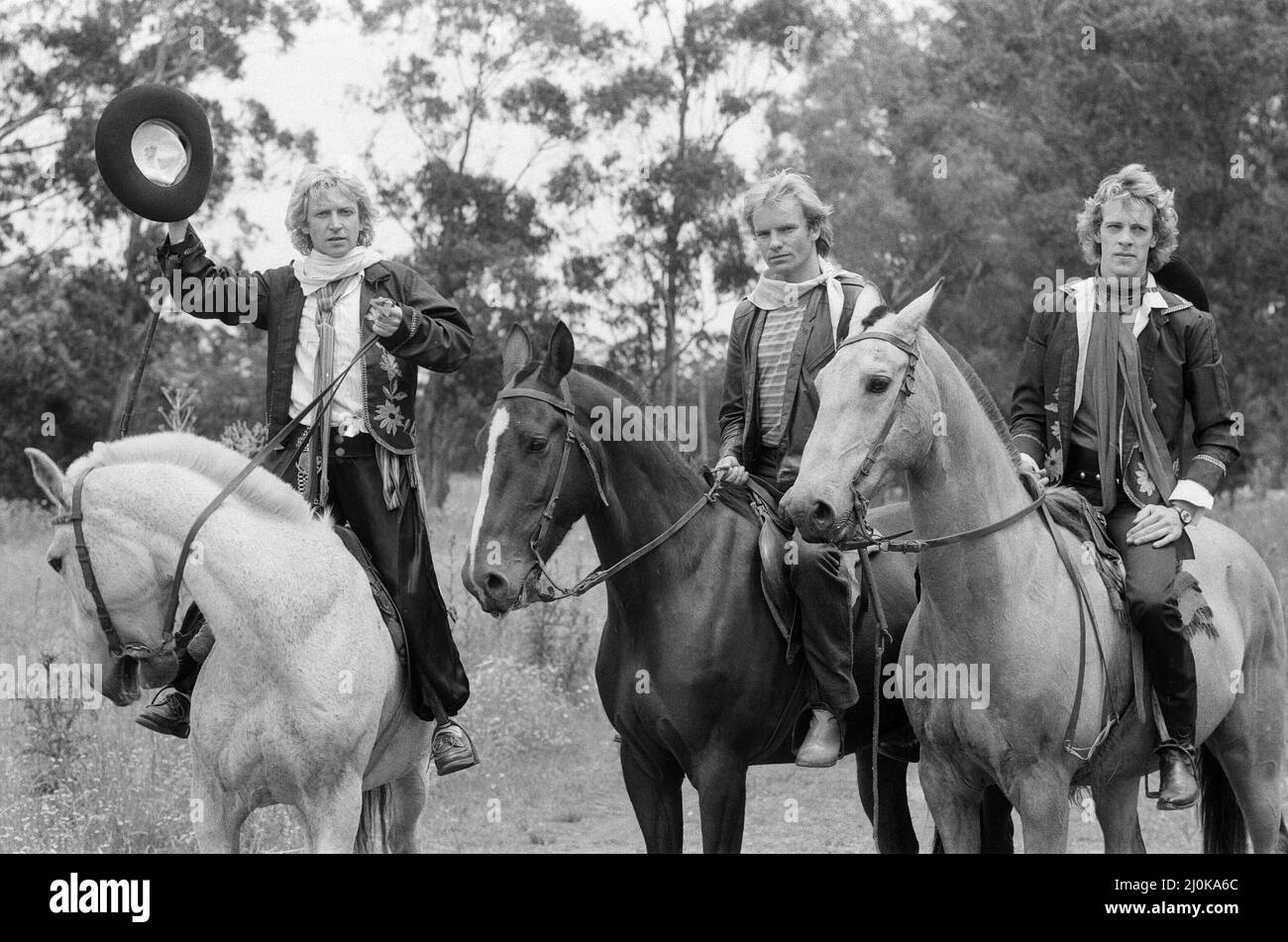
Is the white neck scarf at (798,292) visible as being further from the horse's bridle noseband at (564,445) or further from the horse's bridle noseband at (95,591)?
the horse's bridle noseband at (95,591)

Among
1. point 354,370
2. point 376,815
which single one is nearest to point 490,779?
point 376,815

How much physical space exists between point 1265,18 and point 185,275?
24.4m

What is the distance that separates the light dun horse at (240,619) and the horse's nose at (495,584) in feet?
1.69

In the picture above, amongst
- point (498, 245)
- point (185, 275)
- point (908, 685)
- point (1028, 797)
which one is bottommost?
point (1028, 797)

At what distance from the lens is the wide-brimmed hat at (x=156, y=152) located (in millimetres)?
5184

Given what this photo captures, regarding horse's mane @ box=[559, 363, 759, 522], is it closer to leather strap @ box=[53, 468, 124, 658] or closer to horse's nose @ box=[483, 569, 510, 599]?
horse's nose @ box=[483, 569, 510, 599]

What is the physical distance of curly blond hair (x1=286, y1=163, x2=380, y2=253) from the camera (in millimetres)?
5641

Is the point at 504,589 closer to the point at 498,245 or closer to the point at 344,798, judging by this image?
the point at 344,798

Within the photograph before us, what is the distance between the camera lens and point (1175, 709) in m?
5.31

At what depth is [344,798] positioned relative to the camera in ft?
16.1

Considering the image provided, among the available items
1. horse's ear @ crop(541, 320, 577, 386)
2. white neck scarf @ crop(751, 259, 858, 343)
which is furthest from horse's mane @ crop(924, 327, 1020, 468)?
horse's ear @ crop(541, 320, 577, 386)

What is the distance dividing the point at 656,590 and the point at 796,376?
1.08 metres
